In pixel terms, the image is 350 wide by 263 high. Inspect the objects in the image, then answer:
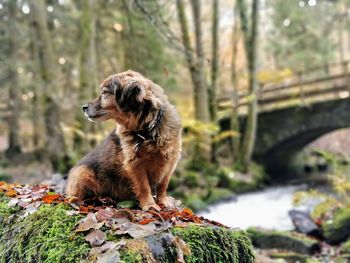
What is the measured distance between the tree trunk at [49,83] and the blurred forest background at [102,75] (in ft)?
0.10

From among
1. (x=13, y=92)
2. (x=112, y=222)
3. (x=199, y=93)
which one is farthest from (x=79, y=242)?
(x=13, y=92)

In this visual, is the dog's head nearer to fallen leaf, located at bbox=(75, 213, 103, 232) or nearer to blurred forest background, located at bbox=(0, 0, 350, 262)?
fallen leaf, located at bbox=(75, 213, 103, 232)

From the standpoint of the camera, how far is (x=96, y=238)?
243cm

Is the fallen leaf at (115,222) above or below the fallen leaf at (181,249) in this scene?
above

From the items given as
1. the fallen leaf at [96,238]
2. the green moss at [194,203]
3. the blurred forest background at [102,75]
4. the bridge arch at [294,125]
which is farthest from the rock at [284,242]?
the bridge arch at [294,125]

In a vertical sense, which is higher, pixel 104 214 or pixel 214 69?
pixel 214 69

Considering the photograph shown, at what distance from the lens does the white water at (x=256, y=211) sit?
1201cm

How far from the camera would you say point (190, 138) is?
1459 centimetres

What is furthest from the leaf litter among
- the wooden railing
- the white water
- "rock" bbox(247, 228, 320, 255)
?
the wooden railing

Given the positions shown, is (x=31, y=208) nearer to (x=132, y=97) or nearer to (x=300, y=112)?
(x=132, y=97)

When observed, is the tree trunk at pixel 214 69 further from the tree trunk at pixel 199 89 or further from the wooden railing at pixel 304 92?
the tree trunk at pixel 199 89

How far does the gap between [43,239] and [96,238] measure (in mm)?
468

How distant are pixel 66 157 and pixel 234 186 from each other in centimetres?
673

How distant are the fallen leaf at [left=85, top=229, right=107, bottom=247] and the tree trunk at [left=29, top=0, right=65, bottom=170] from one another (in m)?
11.3
